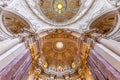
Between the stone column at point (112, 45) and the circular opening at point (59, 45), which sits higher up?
the stone column at point (112, 45)

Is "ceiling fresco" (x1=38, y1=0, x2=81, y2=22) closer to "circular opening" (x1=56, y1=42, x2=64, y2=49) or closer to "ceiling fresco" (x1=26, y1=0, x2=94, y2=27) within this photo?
"ceiling fresco" (x1=26, y1=0, x2=94, y2=27)

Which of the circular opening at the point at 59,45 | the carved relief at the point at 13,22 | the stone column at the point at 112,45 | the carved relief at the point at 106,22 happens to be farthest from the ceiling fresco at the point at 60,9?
the stone column at the point at 112,45

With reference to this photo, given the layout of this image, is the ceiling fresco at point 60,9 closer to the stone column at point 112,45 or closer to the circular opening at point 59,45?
the circular opening at point 59,45

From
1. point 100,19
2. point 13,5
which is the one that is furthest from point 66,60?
point 13,5

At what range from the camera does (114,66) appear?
6055 mm

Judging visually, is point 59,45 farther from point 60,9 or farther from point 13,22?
point 13,22

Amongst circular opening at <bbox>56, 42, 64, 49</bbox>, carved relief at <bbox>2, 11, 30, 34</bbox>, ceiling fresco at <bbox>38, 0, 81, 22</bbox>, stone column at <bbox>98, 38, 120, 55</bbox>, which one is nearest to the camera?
stone column at <bbox>98, 38, 120, 55</bbox>

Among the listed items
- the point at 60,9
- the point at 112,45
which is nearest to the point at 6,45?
the point at 112,45

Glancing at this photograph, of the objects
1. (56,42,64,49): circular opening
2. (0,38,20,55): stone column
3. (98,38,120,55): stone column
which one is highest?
(0,38,20,55): stone column

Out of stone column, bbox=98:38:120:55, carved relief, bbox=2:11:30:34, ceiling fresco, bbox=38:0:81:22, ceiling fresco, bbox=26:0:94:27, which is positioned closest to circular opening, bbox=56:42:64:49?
ceiling fresco, bbox=26:0:94:27

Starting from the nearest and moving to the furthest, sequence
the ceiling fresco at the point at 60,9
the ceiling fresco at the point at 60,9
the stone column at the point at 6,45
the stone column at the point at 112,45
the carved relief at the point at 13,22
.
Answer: the stone column at the point at 112,45
the stone column at the point at 6,45
the carved relief at the point at 13,22
the ceiling fresco at the point at 60,9
the ceiling fresco at the point at 60,9

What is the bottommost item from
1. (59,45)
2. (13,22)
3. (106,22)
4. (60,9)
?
(59,45)

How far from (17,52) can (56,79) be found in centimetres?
514

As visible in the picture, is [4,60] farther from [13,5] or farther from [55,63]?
[55,63]
